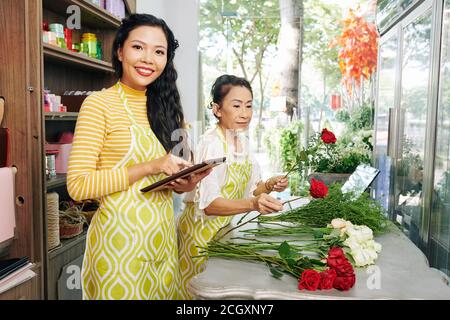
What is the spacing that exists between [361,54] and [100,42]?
2075mm

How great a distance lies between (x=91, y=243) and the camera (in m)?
1.07

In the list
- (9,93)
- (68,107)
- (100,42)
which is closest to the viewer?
(9,93)

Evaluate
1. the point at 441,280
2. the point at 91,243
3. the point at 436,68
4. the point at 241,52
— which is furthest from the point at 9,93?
the point at 436,68

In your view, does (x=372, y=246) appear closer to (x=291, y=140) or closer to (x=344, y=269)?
(x=344, y=269)

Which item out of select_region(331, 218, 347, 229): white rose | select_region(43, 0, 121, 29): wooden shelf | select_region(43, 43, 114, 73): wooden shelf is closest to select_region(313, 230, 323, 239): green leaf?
select_region(331, 218, 347, 229): white rose

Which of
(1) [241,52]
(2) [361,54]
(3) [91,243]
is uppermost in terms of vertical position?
(2) [361,54]

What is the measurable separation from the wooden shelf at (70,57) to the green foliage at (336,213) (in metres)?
0.88

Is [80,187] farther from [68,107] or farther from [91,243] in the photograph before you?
[68,107]

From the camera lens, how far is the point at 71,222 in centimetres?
197

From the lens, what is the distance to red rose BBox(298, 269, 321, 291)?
30.7 inches

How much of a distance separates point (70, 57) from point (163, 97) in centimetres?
101

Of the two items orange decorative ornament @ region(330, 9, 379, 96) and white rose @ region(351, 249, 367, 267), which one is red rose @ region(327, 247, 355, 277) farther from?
orange decorative ornament @ region(330, 9, 379, 96)

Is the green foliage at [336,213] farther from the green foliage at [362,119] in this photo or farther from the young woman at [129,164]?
the green foliage at [362,119]

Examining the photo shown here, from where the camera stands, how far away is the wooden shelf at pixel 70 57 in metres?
1.73
